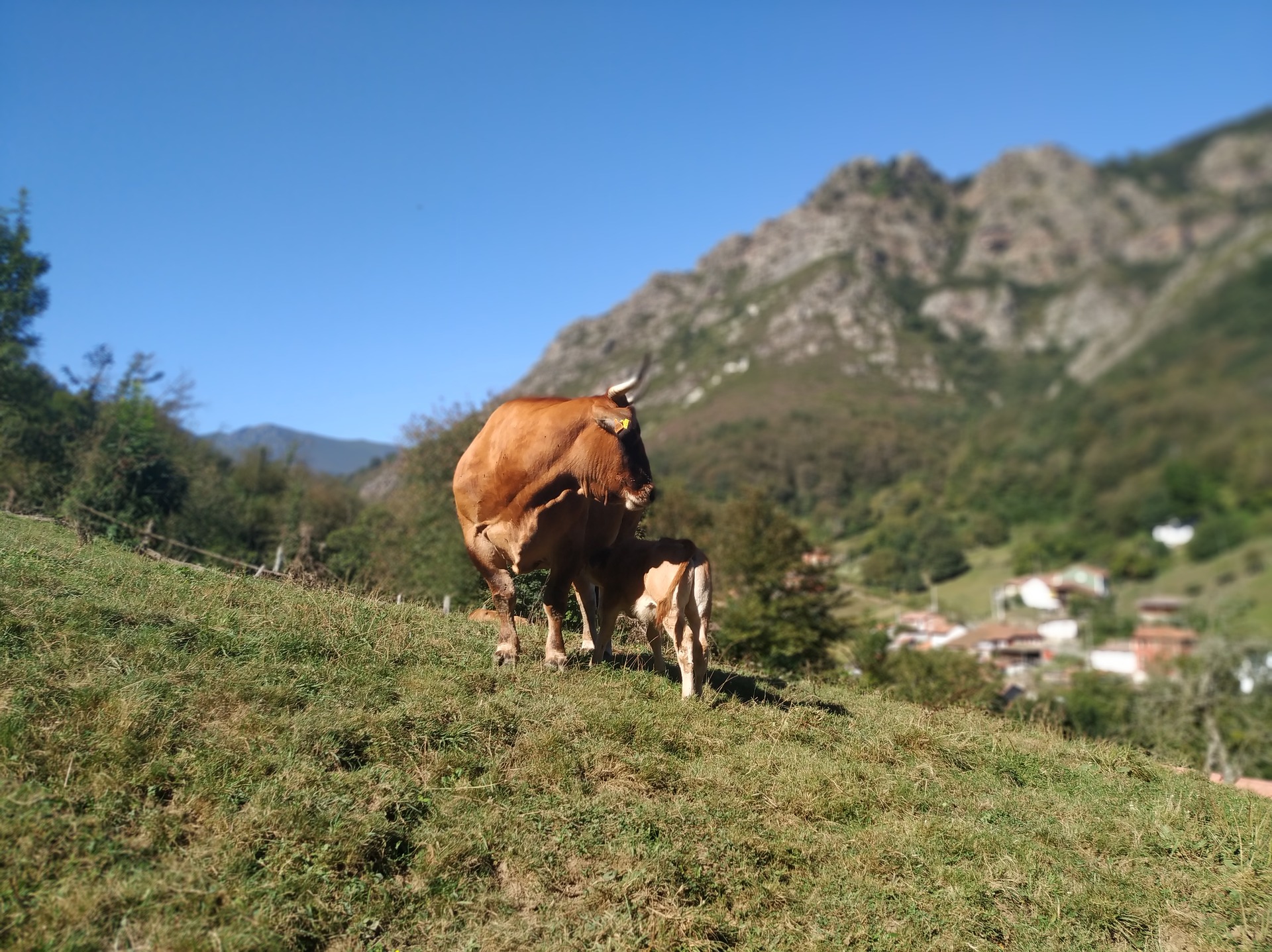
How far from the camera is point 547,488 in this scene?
279 inches

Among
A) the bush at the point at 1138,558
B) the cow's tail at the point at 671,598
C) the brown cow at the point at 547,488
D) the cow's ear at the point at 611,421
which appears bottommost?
the cow's tail at the point at 671,598

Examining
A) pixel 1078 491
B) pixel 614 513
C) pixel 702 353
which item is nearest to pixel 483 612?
pixel 614 513

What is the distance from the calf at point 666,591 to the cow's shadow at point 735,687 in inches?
14.8

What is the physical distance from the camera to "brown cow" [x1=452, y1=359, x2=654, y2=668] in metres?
7.07

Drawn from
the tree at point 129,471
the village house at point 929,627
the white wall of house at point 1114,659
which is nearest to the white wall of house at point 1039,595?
the village house at point 929,627

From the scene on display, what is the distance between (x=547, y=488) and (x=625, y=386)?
3.97 ft

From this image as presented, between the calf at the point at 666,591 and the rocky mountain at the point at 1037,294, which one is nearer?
the calf at the point at 666,591

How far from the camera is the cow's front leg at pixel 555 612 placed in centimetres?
735

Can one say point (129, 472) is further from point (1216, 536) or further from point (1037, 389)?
point (1037, 389)

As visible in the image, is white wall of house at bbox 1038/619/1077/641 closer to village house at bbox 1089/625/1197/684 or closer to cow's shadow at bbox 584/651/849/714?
village house at bbox 1089/625/1197/684

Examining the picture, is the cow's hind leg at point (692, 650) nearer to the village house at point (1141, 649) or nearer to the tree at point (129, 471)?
the tree at point (129, 471)

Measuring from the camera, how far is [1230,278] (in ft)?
79.8

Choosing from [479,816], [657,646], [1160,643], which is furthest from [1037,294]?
[479,816]

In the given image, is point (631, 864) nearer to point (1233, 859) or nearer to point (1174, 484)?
point (1233, 859)
